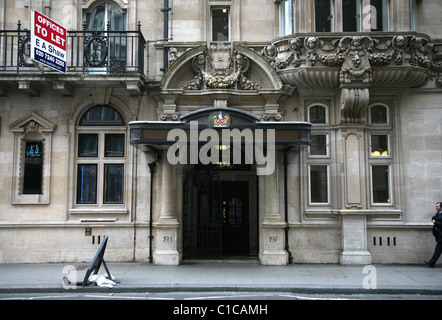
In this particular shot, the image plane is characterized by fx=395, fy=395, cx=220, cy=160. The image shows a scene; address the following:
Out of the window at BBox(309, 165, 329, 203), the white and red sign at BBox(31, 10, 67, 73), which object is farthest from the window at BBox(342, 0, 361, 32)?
the white and red sign at BBox(31, 10, 67, 73)

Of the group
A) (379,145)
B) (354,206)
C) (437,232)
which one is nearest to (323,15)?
(379,145)

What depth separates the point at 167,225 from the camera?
12.2 metres

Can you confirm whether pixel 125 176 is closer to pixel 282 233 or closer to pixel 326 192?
A: pixel 282 233

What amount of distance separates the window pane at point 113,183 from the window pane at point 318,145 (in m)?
6.23

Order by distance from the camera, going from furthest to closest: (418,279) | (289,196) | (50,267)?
(289,196), (50,267), (418,279)

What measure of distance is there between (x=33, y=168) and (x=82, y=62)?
12.4ft

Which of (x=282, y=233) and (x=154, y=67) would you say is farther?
(x=154, y=67)

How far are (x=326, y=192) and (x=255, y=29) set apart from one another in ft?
19.0

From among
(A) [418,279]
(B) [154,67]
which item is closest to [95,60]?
(B) [154,67]

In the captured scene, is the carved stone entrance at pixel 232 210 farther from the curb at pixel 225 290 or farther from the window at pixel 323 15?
the window at pixel 323 15

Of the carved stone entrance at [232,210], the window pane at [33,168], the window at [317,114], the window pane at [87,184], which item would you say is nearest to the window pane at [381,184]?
the window at [317,114]
